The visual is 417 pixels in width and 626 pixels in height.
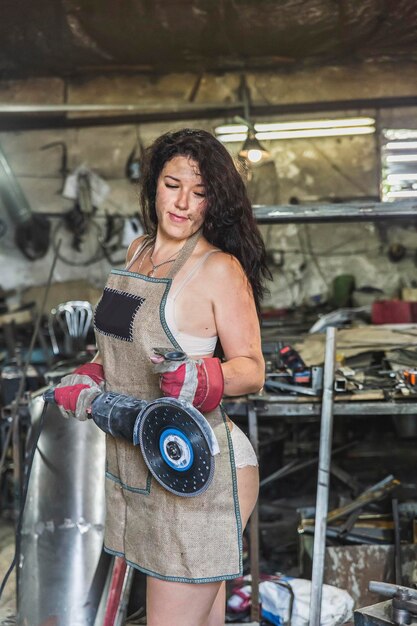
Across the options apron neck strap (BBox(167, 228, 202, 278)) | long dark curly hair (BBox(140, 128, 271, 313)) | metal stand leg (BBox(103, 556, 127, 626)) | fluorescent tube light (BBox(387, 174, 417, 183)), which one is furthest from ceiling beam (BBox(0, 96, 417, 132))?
apron neck strap (BBox(167, 228, 202, 278))

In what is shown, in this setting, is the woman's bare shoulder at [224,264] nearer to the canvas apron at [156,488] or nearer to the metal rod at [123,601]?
the canvas apron at [156,488]

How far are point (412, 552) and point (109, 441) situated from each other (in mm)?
1864

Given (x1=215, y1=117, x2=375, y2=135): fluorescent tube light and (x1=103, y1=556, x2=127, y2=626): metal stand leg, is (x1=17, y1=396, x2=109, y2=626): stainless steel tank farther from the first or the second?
(x1=215, y1=117, x2=375, y2=135): fluorescent tube light

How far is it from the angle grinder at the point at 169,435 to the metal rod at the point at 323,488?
1470mm

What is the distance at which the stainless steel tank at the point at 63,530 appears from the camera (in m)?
3.08

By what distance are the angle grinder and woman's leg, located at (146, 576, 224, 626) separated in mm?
283

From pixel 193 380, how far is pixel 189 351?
0.20m

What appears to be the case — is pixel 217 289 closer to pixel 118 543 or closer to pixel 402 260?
pixel 118 543

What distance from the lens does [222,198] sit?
221cm

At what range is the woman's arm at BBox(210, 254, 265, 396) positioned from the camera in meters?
2.11

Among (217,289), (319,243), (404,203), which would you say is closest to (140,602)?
(217,289)

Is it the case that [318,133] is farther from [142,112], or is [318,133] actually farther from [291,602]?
[291,602]

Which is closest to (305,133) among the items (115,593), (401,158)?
(401,158)

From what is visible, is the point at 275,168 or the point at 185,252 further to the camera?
the point at 275,168
